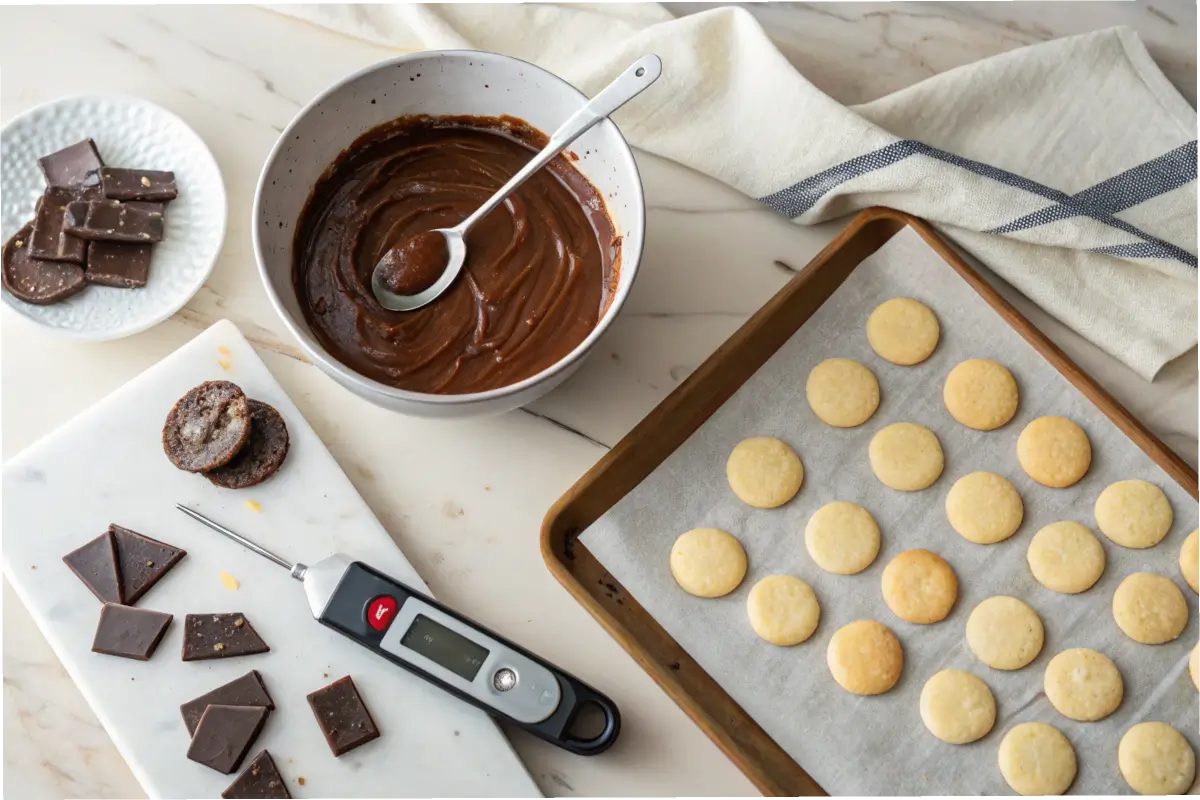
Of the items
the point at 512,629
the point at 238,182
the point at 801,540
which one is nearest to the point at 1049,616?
the point at 801,540

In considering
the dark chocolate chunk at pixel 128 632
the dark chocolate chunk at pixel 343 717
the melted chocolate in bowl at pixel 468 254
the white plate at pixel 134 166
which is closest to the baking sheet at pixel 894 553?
the melted chocolate in bowl at pixel 468 254

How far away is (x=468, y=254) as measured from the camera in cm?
144

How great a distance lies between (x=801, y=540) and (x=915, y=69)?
77cm

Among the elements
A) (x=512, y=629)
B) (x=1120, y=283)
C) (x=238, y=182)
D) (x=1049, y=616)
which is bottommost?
(x=512, y=629)

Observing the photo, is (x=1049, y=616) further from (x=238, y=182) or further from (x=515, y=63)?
(x=238, y=182)

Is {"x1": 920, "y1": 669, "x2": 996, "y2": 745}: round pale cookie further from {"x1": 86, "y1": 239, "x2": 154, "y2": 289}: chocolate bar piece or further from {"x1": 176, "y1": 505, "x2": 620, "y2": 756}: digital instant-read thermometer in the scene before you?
{"x1": 86, "y1": 239, "x2": 154, "y2": 289}: chocolate bar piece

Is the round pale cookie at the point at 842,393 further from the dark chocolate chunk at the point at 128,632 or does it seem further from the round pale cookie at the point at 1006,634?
the dark chocolate chunk at the point at 128,632

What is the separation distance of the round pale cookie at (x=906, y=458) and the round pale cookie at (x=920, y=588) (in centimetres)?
10

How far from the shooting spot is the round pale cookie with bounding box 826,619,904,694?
1410mm

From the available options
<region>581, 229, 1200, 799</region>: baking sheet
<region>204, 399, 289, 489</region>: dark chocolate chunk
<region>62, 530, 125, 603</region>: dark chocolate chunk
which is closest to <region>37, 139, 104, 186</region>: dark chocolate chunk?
<region>204, 399, 289, 489</region>: dark chocolate chunk

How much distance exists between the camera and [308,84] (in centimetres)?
168

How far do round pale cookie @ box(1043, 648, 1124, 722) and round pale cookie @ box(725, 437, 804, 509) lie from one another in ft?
1.32

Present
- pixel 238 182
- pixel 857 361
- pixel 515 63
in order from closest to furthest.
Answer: pixel 515 63
pixel 857 361
pixel 238 182

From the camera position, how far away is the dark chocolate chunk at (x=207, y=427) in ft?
4.91
